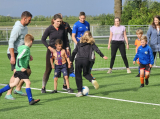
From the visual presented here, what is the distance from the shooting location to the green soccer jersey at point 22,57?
→ 6.86 metres

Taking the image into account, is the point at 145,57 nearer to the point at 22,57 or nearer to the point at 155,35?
the point at 155,35

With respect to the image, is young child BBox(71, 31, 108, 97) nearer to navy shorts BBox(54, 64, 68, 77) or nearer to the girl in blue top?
navy shorts BBox(54, 64, 68, 77)

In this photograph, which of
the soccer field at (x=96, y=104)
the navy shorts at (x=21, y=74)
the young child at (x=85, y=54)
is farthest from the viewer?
the young child at (x=85, y=54)

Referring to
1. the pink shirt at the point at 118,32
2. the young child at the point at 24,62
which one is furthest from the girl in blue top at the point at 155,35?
the young child at the point at 24,62

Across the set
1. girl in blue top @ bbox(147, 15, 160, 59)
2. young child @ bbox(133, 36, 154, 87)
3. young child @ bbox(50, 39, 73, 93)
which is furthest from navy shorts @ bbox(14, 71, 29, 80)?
girl in blue top @ bbox(147, 15, 160, 59)

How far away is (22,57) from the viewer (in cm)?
688

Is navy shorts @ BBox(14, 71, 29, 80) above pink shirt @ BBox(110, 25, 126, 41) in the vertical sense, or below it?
below

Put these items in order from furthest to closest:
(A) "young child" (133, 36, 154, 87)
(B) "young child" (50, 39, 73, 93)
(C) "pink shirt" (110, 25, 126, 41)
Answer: (C) "pink shirt" (110, 25, 126, 41), (A) "young child" (133, 36, 154, 87), (B) "young child" (50, 39, 73, 93)

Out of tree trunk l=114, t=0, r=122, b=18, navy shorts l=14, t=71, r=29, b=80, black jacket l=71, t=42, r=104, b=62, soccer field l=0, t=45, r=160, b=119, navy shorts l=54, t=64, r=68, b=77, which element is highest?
tree trunk l=114, t=0, r=122, b=18

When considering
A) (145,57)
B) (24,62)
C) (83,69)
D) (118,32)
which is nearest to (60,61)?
(83,69)

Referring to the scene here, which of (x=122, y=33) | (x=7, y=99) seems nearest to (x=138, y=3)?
(x=122, y=33)

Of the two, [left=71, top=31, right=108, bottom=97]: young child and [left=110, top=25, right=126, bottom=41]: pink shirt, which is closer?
[left=71, top=31, right=108, bottom=97]: young child

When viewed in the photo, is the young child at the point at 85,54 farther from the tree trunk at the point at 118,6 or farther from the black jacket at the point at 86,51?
the tree trunk at the point at 118,6

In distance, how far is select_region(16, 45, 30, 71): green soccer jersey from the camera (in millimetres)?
6855
